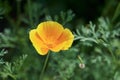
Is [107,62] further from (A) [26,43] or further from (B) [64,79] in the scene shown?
(A) [26,43]

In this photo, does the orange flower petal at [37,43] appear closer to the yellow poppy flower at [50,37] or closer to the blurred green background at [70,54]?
the yellow poppy flower at [50,37]

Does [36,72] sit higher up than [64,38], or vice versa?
[64,38]

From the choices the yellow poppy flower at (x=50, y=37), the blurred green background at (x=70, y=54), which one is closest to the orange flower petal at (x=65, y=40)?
the yellow poppy flower at (x=50, y=37)

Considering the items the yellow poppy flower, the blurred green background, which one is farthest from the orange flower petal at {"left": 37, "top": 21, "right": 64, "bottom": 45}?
the blurred green background

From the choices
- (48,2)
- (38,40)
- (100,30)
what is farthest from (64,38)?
(48,2)

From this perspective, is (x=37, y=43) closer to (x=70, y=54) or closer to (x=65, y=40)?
(x=65, y=40)

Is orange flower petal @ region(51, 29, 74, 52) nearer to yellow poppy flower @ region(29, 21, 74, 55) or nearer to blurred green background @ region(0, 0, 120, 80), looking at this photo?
yellow poppy flower @ region(29, 21, 74, 55)

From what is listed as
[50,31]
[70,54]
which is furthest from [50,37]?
[70,54]
